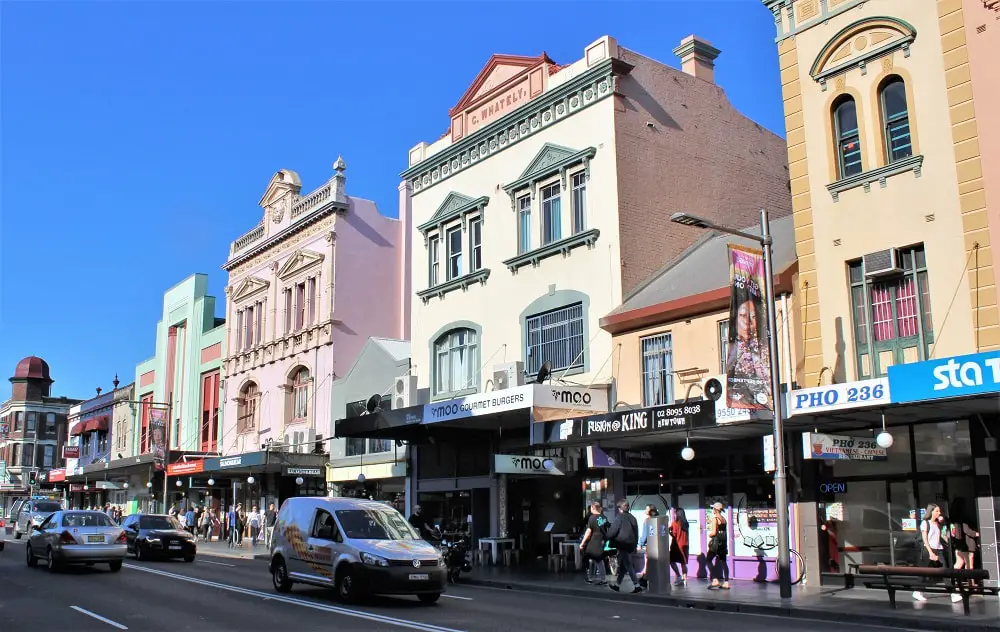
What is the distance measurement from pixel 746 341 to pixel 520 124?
12.7 m

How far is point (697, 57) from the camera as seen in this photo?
2908cm

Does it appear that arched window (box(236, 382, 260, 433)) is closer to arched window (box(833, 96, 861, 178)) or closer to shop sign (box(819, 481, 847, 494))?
shop sign (box(819, 481, 847, 494))

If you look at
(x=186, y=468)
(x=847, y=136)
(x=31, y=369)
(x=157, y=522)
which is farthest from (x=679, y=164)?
(x=31, y=369)

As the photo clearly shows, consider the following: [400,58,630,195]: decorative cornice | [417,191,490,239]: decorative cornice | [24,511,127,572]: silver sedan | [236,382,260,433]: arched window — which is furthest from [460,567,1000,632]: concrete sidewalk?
[236,382,260,433]: arched window

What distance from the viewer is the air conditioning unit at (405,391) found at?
30.3m

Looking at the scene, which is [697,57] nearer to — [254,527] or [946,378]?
[946,378]

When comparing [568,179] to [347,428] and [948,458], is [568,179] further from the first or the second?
[948,458]

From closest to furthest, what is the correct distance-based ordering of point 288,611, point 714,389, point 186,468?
point 288,611, point 714,389, point 186,468

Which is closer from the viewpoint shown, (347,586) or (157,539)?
(347,586)

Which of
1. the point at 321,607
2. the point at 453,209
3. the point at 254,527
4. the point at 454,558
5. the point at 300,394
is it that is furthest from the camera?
the point at 300,394

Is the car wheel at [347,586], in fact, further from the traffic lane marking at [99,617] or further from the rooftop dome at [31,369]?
the rooftop dome at [31,369]

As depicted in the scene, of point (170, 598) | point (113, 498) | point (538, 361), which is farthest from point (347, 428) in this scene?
point (113, 498)

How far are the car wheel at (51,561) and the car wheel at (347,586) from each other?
9268mm

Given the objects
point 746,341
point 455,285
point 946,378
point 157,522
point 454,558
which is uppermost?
point 455,285
